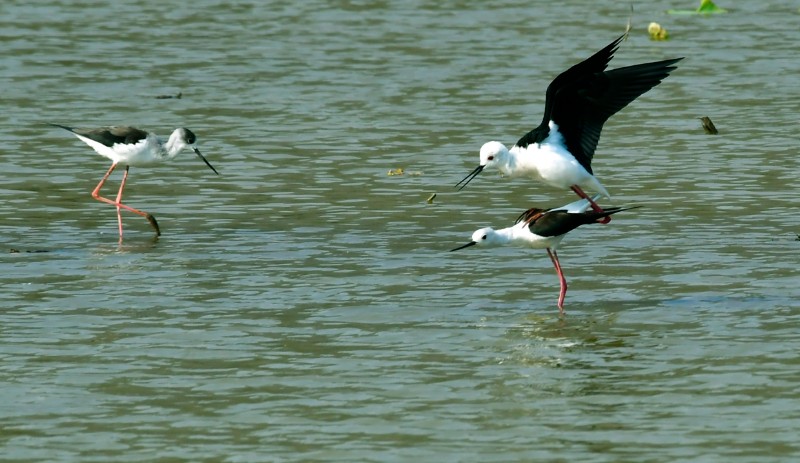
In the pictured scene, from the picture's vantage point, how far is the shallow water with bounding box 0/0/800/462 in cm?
942

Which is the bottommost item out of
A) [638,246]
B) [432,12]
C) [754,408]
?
[432,12]

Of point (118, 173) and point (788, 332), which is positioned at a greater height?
point (788, 332)

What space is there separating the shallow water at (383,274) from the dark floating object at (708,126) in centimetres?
21

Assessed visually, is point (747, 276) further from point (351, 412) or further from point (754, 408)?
point (351, 412)

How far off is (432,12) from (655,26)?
5.94 m

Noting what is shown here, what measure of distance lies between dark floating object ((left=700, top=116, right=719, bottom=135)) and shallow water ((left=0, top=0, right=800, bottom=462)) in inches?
8.2

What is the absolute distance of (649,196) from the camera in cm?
1702

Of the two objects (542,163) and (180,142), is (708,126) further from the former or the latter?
(542,163)

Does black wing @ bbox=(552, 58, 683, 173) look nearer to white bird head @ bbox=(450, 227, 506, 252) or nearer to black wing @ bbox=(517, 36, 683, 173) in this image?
black wing @ bbox=(517, 36, 683, 173)

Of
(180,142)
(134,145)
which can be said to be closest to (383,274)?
(180,142)

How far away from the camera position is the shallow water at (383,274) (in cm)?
942

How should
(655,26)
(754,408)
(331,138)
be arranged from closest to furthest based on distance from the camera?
(754,408) < (331,138) < (655,26)

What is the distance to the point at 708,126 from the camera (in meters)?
20.5

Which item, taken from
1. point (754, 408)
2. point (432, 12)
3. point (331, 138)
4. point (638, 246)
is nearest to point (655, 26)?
point (432, 12)
